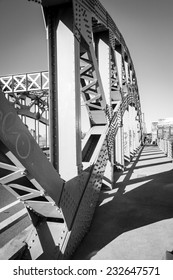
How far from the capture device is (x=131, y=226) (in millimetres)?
4043

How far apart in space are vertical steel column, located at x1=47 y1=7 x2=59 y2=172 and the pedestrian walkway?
5.69ft

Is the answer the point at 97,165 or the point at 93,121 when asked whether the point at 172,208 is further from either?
the point at 93,121

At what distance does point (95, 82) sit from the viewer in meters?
4.68

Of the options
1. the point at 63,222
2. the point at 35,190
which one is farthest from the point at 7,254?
the point at 35,190

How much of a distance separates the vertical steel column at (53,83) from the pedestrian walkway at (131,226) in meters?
1.73

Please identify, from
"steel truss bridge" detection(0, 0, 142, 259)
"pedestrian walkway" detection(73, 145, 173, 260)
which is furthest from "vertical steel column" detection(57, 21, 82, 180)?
"pedestrian walkway" detection(73, 145, 173, 260)

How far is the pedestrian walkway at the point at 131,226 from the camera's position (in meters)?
3.16

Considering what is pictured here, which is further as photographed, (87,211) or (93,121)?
(93,121)

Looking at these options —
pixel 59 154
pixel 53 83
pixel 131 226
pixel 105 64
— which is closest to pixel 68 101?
pixel 53 83

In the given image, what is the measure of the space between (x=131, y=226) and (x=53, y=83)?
136 inches

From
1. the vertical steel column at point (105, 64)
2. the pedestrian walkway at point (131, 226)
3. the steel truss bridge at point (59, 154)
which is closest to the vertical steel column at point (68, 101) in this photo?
the steel truss bridge at point (59, 154)

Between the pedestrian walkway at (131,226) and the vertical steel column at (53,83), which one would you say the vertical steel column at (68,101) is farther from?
the pedestrian walkway at (131,226)

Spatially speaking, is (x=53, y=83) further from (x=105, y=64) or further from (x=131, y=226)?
(x=105, y=64)
